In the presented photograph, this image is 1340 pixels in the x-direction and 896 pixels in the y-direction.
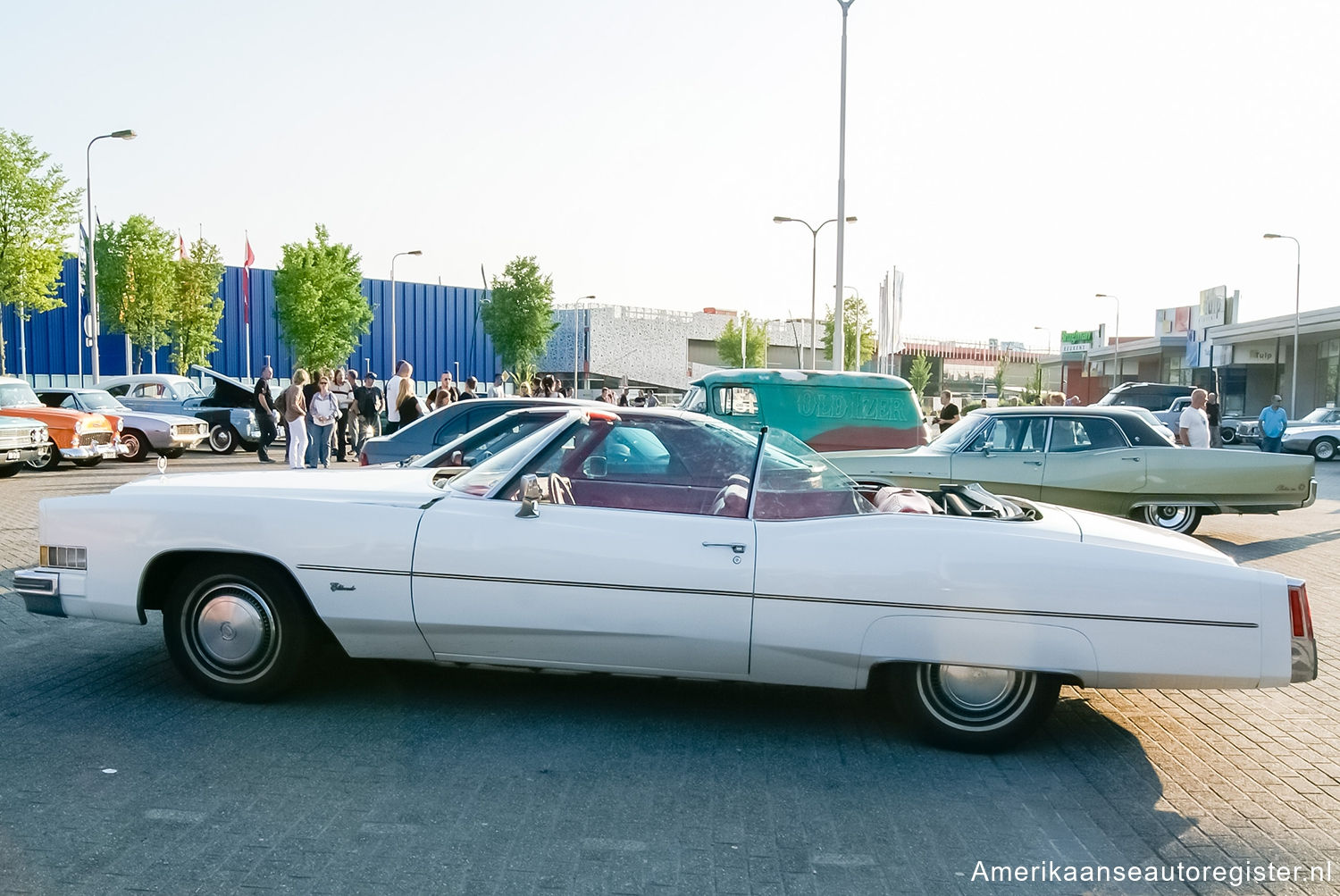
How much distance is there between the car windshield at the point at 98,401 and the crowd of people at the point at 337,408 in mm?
3438

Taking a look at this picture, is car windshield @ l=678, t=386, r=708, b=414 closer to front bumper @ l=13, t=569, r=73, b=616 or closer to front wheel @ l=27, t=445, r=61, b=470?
front bumper @ l=13, t=569, r=73, b=616

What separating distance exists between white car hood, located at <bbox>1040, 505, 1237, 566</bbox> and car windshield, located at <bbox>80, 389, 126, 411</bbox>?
2060 centimetres

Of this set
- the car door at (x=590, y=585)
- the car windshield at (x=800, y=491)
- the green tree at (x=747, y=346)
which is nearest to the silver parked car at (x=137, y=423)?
the car door at (x=590, y=585)

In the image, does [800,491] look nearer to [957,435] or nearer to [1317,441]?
[957,435]

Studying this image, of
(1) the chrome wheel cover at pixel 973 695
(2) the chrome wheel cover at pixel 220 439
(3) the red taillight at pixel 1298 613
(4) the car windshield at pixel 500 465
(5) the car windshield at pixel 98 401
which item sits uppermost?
(4) the car windshield at pixel 500 465

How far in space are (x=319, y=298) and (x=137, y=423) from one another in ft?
109

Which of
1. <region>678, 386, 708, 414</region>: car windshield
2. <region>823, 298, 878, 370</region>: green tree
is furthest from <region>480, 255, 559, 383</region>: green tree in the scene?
<region>678, 386, 708, 414</region>: car windshield

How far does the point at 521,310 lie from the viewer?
66.8 meters

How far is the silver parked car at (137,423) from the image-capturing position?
20.8m

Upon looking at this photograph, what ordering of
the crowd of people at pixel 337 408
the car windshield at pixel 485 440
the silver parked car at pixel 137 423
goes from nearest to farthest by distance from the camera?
the car windshield at pixel 485 440 < the crowd of people at pixel 337 408 < the silver parked car at pixel 137 423

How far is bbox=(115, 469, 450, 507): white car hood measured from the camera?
482cm

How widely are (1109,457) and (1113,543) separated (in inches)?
277

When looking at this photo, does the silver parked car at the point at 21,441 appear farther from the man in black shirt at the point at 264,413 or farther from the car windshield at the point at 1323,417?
the car windshield at the point at 1323,417

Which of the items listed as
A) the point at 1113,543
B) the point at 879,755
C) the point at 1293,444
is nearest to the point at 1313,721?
the point at 1113,543
